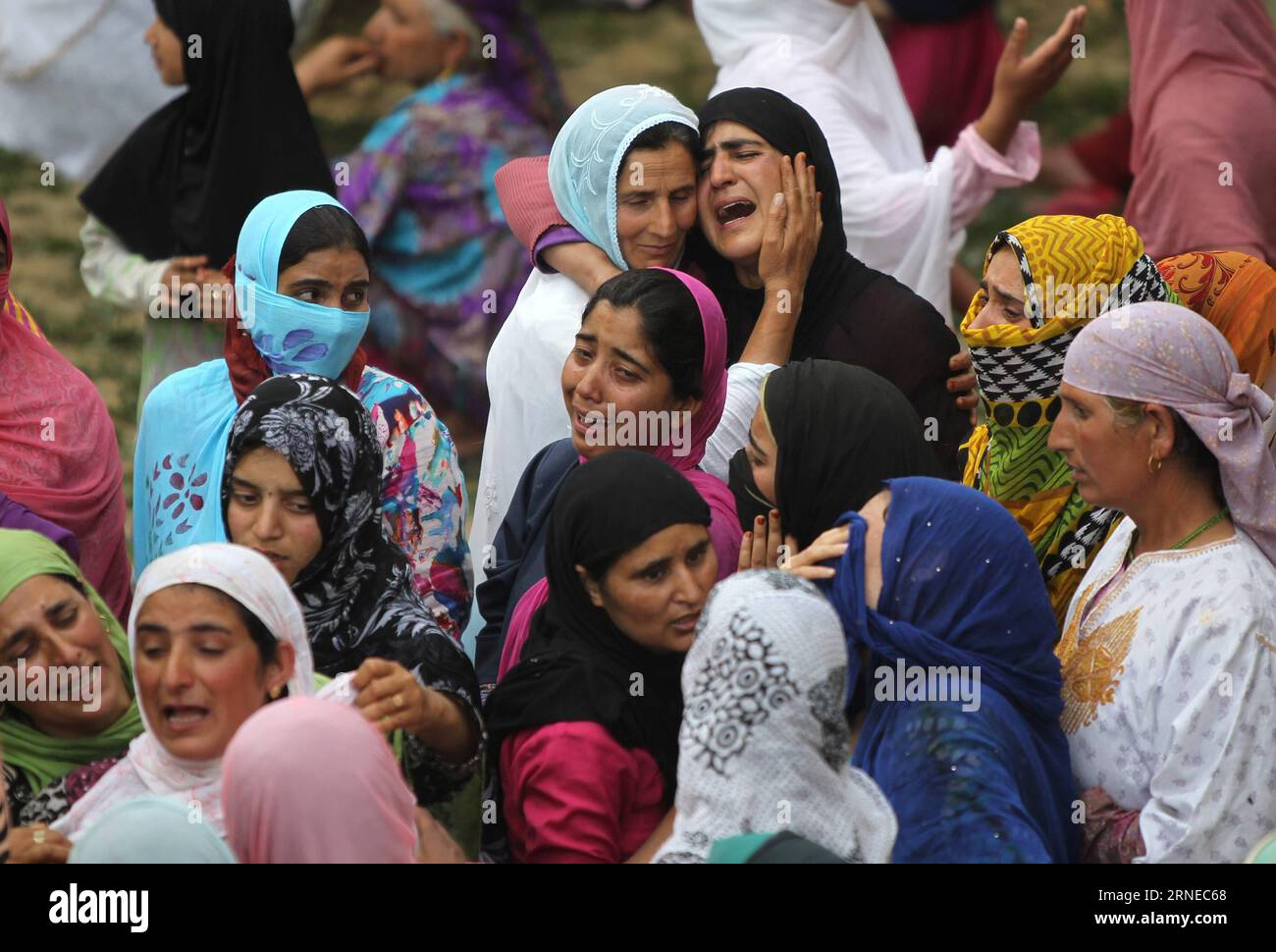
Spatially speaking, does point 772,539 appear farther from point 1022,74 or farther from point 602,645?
point 1022,74

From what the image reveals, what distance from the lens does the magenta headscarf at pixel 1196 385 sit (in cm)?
353

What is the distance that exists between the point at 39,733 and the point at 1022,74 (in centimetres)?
316

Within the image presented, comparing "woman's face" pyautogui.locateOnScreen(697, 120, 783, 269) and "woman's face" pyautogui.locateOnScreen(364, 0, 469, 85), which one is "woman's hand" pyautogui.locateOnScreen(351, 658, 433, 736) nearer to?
"woman's face" pyautogui.locateOnScreen(697, 120, 783, 269)

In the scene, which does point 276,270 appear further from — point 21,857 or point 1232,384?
point 1232,384

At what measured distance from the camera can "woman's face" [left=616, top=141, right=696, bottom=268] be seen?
455cm

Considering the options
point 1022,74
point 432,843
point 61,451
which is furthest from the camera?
point 1022,74

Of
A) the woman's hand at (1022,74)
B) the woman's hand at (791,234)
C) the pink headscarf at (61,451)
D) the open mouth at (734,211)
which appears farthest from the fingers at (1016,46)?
the pink headscarf at (61,451)

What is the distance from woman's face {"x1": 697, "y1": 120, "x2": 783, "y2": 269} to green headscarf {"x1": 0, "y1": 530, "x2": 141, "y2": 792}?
1661 mm

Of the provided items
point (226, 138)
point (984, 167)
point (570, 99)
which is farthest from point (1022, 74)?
point (570, 99)

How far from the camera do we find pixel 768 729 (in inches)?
117

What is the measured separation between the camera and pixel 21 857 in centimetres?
328

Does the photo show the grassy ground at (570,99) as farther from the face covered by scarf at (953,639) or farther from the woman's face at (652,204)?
the face covered by scarf at (953,639)

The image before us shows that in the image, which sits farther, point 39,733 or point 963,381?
point 963,381

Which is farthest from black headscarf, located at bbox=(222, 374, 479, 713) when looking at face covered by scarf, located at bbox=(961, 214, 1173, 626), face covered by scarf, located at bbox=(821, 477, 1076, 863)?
face covered by scarf, located at bbox=(961, 214, 1173, 626)
